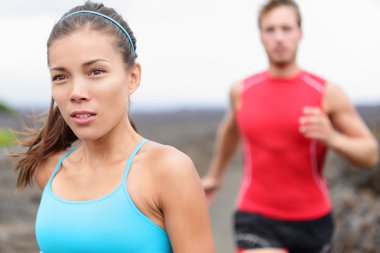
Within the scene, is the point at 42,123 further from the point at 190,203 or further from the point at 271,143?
the point at 271,143

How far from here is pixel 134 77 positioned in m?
2.50

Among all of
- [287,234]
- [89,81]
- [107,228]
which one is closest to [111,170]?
[107,228]

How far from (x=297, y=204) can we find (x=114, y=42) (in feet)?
7.98

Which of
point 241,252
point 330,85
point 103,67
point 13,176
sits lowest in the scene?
point 13,176

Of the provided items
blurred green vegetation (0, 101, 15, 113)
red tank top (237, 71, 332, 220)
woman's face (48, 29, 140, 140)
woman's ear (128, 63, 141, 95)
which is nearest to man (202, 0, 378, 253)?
red tank top (237, 71, 332, 220)

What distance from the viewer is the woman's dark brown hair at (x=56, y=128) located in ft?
7.95

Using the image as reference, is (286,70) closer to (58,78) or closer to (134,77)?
(134,77)

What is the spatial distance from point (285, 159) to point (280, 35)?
2.66ft

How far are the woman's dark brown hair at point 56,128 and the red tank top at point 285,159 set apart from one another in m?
1.92

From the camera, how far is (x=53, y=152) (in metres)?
2.87

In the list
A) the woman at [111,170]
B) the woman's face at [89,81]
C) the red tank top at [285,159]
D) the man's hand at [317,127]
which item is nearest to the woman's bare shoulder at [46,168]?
the woman at [111,170]

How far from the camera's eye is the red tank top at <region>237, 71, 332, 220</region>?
178 inches

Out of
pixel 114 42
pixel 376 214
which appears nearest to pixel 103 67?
pixel 114 42

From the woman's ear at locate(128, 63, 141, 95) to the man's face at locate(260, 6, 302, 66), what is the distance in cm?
231
